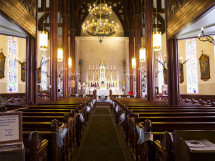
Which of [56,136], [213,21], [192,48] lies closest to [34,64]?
[56,136]

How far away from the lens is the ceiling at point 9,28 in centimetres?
583

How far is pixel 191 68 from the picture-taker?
45.8 feet

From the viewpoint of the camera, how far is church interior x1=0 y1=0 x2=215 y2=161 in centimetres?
211

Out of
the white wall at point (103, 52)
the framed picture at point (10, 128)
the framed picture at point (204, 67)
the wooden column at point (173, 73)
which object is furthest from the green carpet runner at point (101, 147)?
the white wall at point (103, 52)

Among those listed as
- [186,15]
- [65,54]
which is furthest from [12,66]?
[186,15]

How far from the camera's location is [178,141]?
1938 millimetres

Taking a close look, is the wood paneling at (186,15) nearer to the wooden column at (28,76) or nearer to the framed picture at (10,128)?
the framed picture at (10,128)

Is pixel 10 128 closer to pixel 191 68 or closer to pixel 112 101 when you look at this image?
pixel 112 101

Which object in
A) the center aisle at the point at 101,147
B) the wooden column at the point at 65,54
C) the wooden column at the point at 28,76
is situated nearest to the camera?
the center aisle at the point at 101,147

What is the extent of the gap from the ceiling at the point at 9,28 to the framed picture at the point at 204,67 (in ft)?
33.3

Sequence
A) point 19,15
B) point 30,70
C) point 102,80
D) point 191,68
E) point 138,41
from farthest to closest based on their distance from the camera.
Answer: point 102,80 → point 138,41 → point 191,68 → point 30,70 → point 19,15

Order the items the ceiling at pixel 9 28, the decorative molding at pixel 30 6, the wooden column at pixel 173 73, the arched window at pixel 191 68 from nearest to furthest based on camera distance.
Result: the ceiling at pixel 9 28 → the decorative molding at pixel 30 6 → the wooden column at pixel 173 73 → the arched window at pixel 191 68

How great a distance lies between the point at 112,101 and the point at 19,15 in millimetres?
7334

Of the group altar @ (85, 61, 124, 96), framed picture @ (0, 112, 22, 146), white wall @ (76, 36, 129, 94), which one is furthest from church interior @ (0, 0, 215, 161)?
white wall @ (76, 36, 129, 94)
